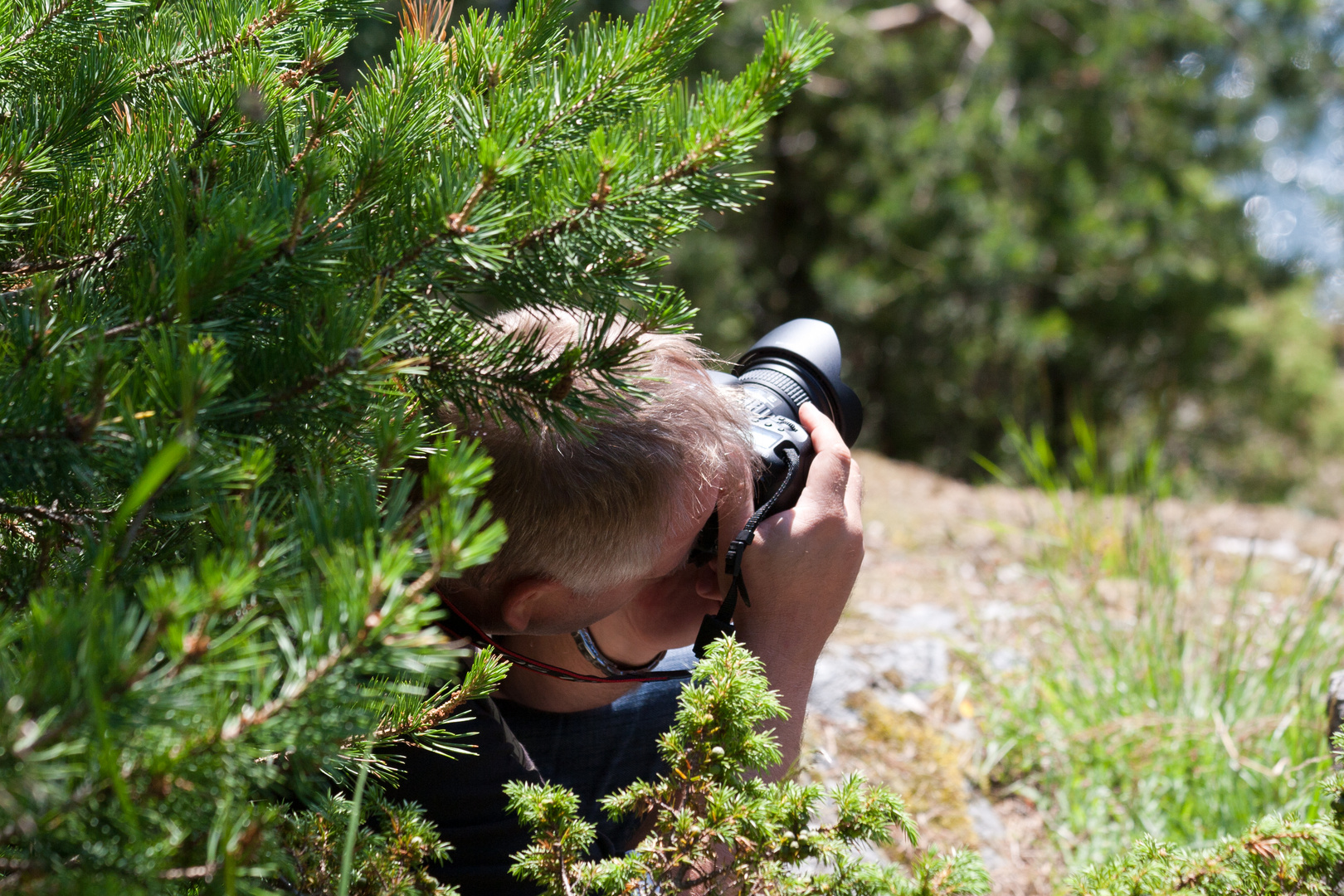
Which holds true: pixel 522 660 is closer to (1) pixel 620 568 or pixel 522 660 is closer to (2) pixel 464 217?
(1) pixel 620 568

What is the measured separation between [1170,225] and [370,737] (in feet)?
19.7

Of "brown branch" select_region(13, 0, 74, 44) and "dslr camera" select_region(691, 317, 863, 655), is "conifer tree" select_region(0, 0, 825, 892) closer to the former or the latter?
"brown branch" select_region(13, 0, 74, 44)

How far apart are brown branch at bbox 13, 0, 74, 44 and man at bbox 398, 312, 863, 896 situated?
442mm

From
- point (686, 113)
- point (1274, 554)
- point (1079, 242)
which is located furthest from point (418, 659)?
point (1079, 242)

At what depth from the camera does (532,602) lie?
1.08 metres

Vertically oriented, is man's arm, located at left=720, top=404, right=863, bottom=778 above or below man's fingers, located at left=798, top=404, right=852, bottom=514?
below

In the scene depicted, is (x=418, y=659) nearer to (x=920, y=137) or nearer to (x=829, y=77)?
(x=920, y=137)

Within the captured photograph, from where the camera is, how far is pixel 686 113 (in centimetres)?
76

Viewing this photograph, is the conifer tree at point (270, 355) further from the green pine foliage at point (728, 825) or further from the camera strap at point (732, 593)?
the camera strap at point (732, 593)

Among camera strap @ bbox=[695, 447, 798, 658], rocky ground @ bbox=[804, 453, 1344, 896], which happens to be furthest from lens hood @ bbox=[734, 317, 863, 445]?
rocky ground @ bbox=[804, 453, 1344, 896]

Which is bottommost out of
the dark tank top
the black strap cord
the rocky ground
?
the rocky ground

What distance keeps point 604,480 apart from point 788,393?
40cm

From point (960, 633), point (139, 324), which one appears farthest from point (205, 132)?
point (960, 633)

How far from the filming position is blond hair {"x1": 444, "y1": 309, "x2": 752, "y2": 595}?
1.00m
